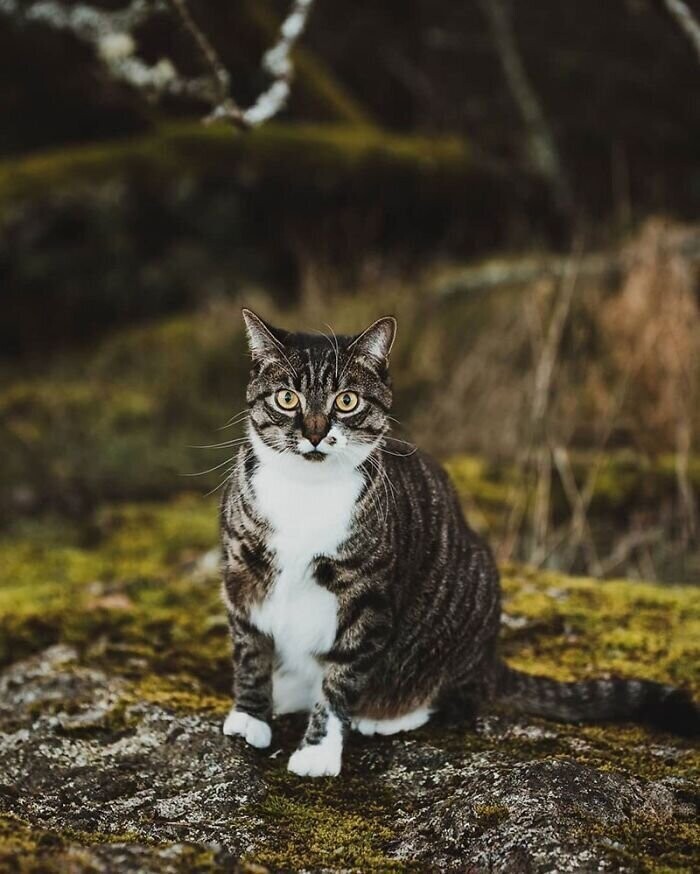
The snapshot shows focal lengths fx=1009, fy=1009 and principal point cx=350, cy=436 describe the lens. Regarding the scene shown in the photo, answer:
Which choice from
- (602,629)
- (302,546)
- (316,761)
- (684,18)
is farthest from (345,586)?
(684,18)

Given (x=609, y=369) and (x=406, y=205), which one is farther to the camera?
(x=406, y=205)

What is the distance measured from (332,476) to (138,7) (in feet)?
5.86

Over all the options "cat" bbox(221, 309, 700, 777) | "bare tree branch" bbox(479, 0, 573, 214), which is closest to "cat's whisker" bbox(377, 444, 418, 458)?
"cat" bbox(221, 309, 700, 777)

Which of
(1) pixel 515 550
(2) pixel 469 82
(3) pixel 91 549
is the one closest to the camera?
(1) pixel 515 550

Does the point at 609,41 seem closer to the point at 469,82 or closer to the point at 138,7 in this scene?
the point at 469,82

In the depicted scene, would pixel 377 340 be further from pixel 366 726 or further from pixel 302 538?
pixel 366 726

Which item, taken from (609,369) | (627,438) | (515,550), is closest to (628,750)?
(515,550)

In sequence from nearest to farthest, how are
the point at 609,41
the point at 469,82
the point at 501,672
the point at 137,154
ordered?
the point at 501,672 < the point at 137,154 < the point at 609,41 < the point at 469,82

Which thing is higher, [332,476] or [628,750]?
[332,476]

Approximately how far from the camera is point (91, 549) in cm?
637

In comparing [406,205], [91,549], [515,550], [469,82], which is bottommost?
[91,549]

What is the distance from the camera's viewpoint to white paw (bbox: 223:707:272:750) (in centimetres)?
296

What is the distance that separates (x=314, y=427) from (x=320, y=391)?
155 millimetres

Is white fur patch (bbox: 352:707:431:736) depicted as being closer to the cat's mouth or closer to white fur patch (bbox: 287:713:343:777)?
white fur patch (bbox: 287:713:343:777)
